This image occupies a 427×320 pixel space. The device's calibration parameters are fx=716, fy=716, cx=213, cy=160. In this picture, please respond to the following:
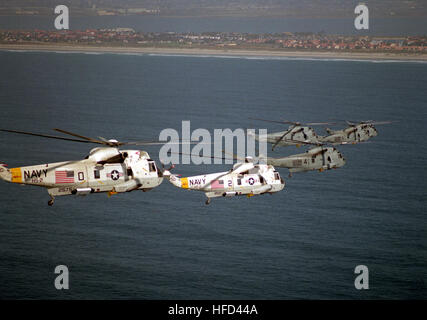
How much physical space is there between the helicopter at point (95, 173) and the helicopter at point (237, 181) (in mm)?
5907

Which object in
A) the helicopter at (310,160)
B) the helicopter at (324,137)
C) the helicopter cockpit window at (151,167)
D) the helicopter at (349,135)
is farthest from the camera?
the helicopter at (349,135)

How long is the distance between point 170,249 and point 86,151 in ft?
166

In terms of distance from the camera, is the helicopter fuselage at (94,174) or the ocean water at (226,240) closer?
the helicopter fuselage at (94,174)

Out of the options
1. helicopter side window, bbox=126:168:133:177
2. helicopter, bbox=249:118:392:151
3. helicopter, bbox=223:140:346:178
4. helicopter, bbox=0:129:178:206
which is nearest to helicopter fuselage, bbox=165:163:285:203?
helicopter, bbox=0:129:178:206

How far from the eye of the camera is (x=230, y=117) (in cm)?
19275

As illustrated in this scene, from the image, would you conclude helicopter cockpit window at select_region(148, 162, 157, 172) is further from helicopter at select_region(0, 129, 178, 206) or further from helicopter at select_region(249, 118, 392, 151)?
helicopter at select_region(249, 118, 392, 151)

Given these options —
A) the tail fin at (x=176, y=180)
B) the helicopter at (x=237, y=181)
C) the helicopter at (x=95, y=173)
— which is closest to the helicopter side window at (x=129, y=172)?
the helicopter at (x=95, y=173)

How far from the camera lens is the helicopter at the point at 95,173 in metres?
72.7

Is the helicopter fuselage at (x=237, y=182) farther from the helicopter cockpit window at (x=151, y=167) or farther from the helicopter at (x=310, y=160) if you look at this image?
the helicopter at (x=310, y=160)

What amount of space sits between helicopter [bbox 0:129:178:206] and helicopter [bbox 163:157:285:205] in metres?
5.91

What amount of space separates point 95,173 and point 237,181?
18.7 m

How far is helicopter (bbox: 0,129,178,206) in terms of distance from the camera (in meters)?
72.7

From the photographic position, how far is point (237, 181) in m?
86.7
